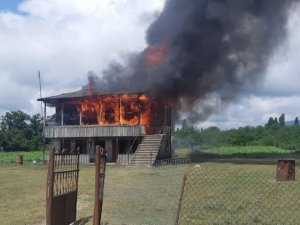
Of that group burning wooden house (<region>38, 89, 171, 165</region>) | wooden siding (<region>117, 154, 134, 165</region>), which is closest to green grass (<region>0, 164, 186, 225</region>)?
wooden siding (<region>117, 154, 134, 165</region>)

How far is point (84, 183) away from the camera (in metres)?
22.4

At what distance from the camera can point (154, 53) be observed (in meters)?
41.9

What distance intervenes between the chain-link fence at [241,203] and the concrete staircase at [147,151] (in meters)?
15.1

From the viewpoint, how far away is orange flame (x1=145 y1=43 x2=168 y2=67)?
4134 cm

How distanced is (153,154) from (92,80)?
1133 centimetres

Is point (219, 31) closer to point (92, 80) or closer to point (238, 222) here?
point (92, 80)

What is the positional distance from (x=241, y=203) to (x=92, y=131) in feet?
89.3

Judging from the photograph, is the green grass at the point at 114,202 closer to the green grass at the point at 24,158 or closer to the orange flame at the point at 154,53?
the orange flame at the point at 154,53

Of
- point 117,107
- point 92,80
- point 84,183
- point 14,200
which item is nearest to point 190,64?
point 117,107

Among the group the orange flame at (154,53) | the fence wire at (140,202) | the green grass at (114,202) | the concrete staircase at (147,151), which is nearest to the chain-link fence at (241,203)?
the fence wire at (140,202)

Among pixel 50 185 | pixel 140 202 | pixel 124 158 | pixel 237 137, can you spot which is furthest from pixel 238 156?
pixel 237 137

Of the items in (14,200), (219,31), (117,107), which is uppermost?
(219,31)

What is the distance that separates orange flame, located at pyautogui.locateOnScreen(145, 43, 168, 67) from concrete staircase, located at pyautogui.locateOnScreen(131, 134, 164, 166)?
677 cm

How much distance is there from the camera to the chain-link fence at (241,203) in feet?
38.5
